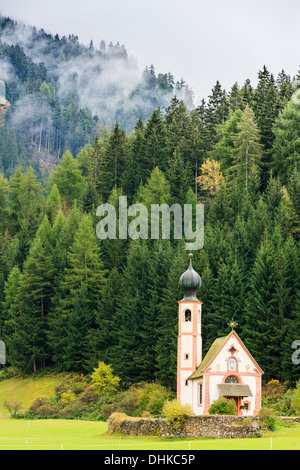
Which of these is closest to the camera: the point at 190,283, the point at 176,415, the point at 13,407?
the point at 176,415

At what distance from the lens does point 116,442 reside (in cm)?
4288

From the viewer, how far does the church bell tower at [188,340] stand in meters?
58.7

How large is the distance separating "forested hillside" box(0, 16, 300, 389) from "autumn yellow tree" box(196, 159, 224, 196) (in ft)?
0.59

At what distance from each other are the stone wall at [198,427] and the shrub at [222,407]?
6951 mm

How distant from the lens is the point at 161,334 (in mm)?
70562

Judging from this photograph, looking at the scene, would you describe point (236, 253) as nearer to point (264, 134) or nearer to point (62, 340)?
point (62, 340)

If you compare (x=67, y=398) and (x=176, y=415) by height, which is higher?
(x=176, y=415)

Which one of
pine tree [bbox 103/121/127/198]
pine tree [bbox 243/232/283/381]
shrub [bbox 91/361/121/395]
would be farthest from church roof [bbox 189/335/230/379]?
pine tree [bbox 103/121/127/198]

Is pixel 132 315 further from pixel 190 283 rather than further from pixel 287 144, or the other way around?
pixel 287 144

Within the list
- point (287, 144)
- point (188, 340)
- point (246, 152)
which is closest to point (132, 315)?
point (188, 340)

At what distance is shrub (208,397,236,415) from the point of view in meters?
52.5

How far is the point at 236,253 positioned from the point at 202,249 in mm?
3356

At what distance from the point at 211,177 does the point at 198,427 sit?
176 feet

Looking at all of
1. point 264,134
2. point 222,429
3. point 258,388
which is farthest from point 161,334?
point 264,134
